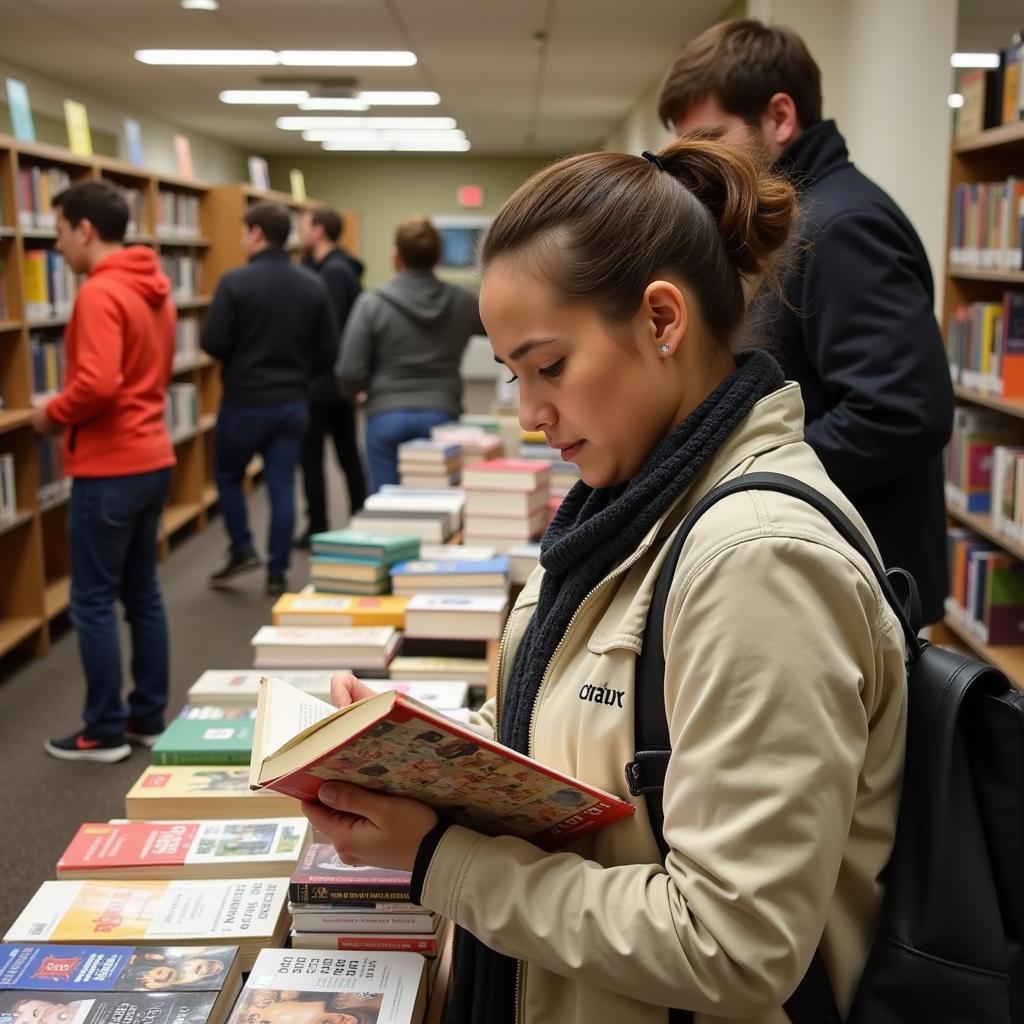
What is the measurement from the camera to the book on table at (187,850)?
1.35 m

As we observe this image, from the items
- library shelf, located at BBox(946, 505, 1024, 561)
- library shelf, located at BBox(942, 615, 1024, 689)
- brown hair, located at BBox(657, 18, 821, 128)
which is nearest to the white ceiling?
library shelf, located at BBox(946, 505, 1024, 561)

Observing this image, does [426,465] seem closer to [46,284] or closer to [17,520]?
[17,520]

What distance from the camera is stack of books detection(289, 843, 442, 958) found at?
1.18 meters

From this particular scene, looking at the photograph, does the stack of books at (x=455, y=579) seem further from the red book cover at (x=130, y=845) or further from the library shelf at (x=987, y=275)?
the library shelf at (x=987, y=275)

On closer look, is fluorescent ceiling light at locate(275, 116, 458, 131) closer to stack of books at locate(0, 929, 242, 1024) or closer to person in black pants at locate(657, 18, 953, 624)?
person in black pants at locate(657, 18, 953, 624)

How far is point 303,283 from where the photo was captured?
5.02 m

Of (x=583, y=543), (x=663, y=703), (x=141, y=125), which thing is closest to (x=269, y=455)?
(x=583, y=543)

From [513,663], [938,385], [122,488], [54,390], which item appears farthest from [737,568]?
[54,390]

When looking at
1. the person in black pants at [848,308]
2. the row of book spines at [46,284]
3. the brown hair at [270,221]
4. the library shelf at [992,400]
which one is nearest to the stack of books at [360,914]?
the person in black pants at [848,308]

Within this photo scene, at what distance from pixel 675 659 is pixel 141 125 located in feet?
33.8

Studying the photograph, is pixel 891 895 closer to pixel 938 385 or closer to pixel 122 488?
pixel 938 385

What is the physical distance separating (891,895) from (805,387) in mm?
1105

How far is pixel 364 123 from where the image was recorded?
35.1ft

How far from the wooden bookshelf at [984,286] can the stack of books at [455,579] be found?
1.65 m
